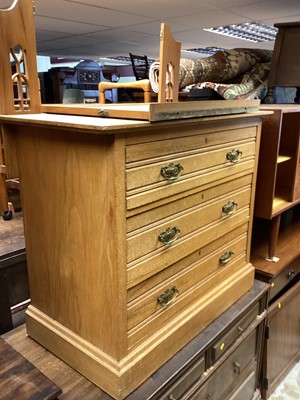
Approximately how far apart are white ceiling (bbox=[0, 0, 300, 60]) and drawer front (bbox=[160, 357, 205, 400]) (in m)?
3.17

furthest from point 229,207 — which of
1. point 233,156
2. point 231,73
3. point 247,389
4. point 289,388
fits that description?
point 289,388

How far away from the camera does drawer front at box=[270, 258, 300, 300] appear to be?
5.91 ft

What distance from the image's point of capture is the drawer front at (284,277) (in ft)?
5.91

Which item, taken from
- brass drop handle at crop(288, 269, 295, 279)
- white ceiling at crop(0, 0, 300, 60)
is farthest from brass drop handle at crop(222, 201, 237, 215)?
white ceiling at crop(0, 0, 300, 60)

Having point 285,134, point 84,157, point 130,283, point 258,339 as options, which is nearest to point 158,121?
point 84,157

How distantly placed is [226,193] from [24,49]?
0.82 metres

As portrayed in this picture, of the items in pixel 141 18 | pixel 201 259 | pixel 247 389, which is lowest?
pixel 247 389

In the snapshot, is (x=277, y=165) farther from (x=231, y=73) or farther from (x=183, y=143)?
(x=183, y=143)

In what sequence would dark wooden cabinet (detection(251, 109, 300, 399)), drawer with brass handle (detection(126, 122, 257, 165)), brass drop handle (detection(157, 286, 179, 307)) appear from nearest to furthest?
1. drawer with brass handle (detection(126, 122, 257, 165))
2. brass drop handle (detection(157, 286, 179, 307))
3. dark wooden cabinet (detection(251, 109, 300, 399))

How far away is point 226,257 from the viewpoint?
1.41 m

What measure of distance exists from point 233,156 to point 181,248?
39cm

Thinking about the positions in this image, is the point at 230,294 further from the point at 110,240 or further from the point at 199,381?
the point at 110,240

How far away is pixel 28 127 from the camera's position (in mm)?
1085

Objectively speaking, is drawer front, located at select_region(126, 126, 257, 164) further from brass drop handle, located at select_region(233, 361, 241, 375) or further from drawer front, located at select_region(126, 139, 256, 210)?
brass drop handle, located at select_region(233, 361, 241, 375)
